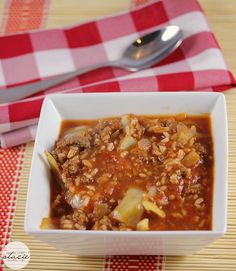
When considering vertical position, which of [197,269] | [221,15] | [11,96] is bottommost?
[197,269]

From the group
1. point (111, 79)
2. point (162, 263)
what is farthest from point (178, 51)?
point (162, 263)

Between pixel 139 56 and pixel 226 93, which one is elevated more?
pixel 139 56

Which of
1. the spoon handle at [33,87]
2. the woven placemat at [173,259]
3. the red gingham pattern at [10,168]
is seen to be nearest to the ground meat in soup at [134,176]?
the woven placemat at [173,259]

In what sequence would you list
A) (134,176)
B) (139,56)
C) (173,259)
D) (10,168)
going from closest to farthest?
(134,176), (173,259), (10,168), (139,56)

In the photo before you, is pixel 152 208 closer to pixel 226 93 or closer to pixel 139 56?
pixel 226 93

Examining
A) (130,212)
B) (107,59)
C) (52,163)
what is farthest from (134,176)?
(107,59)

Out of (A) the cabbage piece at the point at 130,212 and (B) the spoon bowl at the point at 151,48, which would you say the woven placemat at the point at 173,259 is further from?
(B) the spoon bowl at the point at 151,48

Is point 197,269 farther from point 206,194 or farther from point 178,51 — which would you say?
point 178,51
